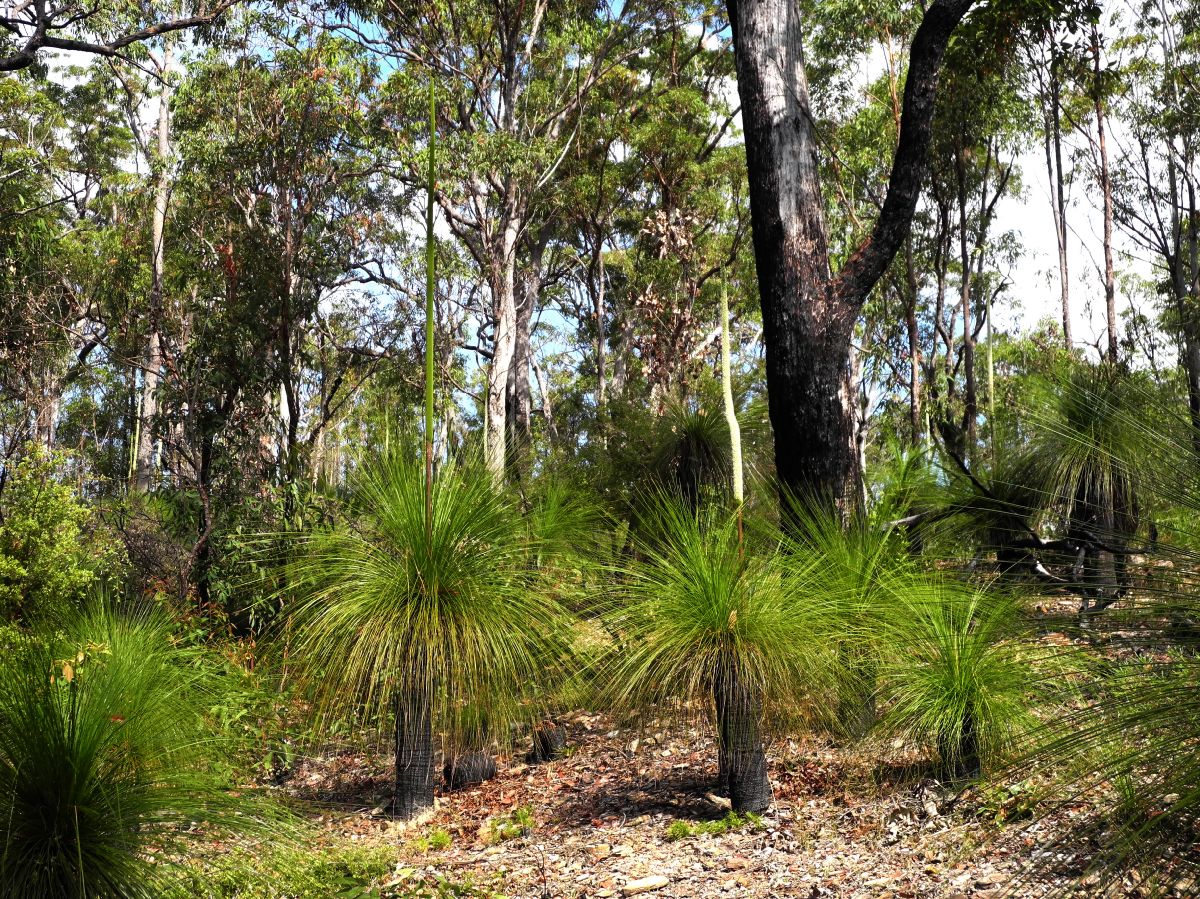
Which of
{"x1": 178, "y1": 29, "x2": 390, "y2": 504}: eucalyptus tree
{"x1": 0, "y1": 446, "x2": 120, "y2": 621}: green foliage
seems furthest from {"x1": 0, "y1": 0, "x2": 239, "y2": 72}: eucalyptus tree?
{"x1": 0, "y1": 446, "x2": 120, "y2": 621}: green foliage

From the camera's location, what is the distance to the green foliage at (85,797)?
270 centimetres

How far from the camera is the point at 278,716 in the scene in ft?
20.5

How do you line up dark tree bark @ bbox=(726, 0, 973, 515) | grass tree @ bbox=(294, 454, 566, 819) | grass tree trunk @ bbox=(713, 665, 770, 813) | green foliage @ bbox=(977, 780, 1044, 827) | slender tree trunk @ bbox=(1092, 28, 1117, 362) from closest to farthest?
green foliage @ bbox=(977, 780, 1044, 827)
grass tree trunk @ bbox=(713, 665, 770, 813)
grass tree @ bbox=(294, 454, 566, 819)
dark tree bark @ bbox=(726, 0, 973, 515)
slender tree trunk @ bbox=(1092, 28, 1117, 362)

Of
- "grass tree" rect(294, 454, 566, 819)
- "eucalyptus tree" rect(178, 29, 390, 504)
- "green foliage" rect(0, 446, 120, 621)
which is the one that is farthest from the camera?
"eucalyptus tree" rect(178, 29, 390, 504)

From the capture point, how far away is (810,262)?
233 inches

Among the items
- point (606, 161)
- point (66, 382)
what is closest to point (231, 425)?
point (606, 161)

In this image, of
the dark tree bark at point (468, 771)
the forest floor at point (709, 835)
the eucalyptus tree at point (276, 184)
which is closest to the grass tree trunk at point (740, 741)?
the forest floor at point (709, 835)

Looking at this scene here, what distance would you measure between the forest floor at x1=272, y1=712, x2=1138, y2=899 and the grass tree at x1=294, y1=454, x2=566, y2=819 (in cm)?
61

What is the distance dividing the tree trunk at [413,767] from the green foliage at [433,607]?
208mm

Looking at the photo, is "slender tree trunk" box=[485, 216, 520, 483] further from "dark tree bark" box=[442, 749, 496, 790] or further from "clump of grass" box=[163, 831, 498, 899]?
"clump of grass" box=[163, 831, 498, 899]

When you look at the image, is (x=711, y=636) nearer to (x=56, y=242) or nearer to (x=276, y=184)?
(x=276, y=184)

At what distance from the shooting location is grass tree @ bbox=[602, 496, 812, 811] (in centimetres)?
416

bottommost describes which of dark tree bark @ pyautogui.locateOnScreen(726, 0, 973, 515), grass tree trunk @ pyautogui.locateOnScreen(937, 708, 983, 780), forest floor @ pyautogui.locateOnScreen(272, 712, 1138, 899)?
forest floor @ pyautogui.locateOnScreen(272, 712, 1138, 899)

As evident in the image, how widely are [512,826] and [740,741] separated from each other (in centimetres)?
148
